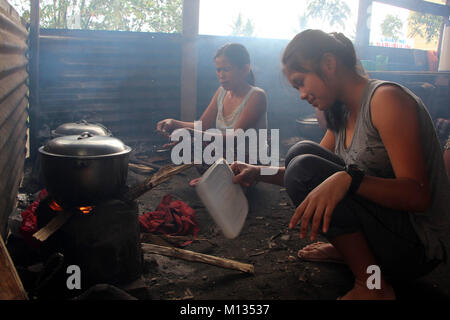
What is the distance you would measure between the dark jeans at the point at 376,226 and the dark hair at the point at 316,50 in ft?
1.79

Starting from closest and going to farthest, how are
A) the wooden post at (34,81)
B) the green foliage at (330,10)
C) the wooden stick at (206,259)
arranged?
the wooden stick at (206,259) < the wooden post at (34,81) < the green foliage at (330,10)

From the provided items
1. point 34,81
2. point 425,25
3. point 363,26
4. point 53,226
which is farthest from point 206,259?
point 425,25

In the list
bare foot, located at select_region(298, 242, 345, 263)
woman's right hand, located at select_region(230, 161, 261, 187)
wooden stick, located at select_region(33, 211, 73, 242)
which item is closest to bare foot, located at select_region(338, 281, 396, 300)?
bare foot, located at select_region(298, 242, 345, 263)

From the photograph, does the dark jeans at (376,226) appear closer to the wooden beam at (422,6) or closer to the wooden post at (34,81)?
the wooden post at (34,81)

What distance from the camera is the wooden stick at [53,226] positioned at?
228 centimetres

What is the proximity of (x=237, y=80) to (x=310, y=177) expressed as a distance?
2.29 metres

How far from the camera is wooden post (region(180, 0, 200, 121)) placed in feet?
23.8

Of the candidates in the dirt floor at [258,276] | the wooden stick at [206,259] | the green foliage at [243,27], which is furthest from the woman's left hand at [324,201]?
the green foliage at [243,27]

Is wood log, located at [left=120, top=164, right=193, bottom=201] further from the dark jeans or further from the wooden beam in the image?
the wooden beam

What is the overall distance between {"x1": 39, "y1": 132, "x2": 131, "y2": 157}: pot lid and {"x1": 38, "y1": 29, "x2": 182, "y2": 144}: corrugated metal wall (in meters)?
4.22

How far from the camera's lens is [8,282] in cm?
145
